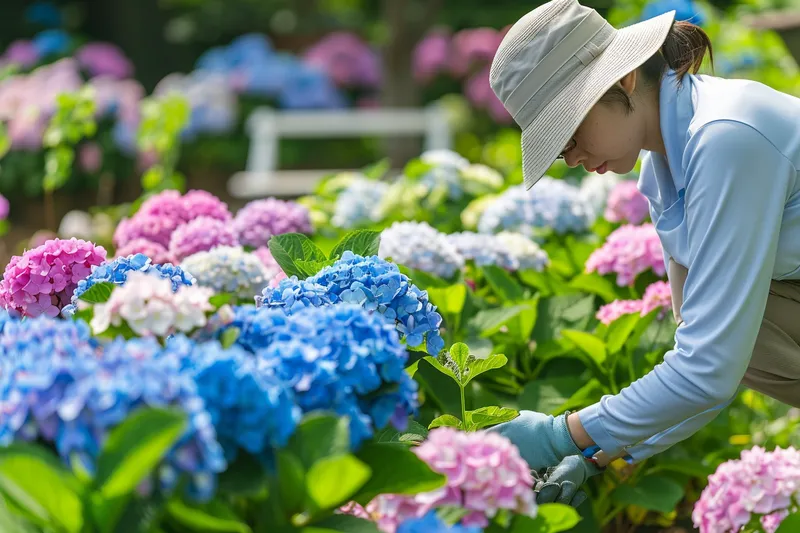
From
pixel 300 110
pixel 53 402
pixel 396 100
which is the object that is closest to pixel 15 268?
pixel 53 402

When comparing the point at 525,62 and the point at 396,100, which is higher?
the point at 525,62

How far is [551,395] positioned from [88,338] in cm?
135

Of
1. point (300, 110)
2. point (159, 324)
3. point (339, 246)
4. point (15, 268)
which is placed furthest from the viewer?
point (300, 110)

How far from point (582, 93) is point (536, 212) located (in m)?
1.52

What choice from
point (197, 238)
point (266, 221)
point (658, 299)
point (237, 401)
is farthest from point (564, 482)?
point (266, 221)

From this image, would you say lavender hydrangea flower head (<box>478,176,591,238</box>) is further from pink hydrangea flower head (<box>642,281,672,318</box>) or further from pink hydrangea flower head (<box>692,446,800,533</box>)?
pink hydrangea flower head (<box>692,446,800,533</box>)

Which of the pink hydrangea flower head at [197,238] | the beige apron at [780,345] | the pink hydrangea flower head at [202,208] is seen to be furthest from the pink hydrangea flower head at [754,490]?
→ the pink hydrangea flower head at [202,208]

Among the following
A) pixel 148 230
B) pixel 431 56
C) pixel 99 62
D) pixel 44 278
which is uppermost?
pixel 44 278

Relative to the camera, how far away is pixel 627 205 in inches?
129

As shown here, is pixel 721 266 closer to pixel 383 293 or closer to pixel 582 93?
pixel 582 93

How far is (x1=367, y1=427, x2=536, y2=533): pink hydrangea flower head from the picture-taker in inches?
52.8

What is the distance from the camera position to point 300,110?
842 cm

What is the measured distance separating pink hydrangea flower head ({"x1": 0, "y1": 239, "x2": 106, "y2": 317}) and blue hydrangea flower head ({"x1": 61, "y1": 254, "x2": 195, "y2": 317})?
16 centimetres

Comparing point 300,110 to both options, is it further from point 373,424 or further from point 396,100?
point 373,424
